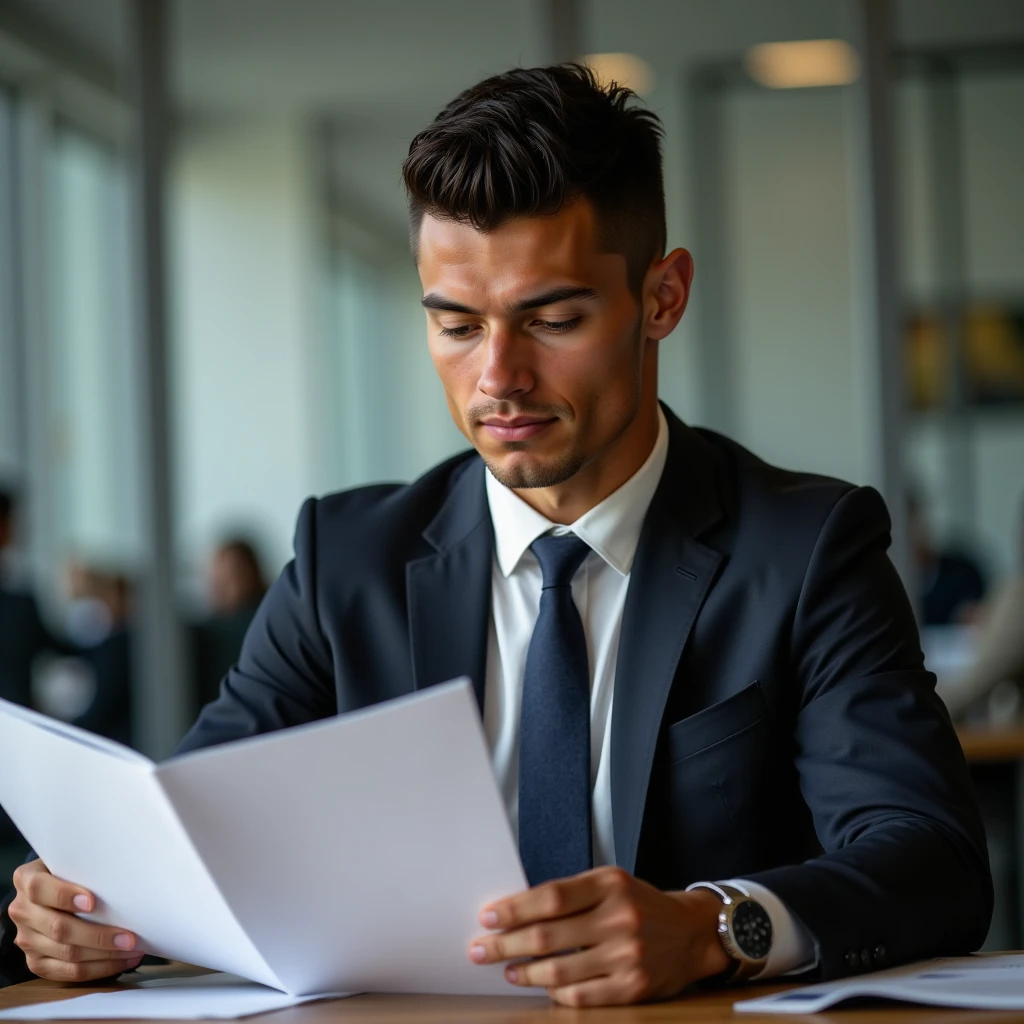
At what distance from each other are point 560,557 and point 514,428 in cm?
17

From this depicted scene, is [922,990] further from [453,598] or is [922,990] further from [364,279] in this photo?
[364,279]

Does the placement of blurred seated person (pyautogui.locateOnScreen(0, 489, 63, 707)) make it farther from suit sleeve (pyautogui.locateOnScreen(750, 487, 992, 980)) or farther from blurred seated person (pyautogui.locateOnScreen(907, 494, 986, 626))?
suit sleeve (pyautogui.locateOnScreen(750, 487, 992, 980))

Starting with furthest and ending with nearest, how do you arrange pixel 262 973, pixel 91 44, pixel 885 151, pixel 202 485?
pixel 202 485
pixel 91 44
pixel 885 151
pixel 262 973

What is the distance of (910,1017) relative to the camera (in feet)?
3.35

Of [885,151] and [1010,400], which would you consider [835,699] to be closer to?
[885,151]

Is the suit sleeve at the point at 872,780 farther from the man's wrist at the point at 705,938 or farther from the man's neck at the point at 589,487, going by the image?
the man's neck at the point at 589,487

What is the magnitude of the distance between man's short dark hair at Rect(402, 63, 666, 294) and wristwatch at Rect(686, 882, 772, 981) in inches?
25.4

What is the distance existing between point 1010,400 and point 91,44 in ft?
12.9

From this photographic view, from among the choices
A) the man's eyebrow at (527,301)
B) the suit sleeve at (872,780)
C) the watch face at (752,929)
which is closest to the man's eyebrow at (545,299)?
the man's eyebrow at (527,301)

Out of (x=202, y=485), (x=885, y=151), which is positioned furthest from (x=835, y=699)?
(x=202, y=485)

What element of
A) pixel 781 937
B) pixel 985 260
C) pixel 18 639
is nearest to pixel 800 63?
pixel 985 260

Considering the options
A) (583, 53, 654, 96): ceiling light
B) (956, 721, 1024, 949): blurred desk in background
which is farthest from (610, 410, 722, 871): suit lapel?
(583, 53, 654, 96): ceiling light

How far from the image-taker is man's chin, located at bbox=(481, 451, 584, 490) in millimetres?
1452

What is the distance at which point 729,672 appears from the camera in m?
1.46
